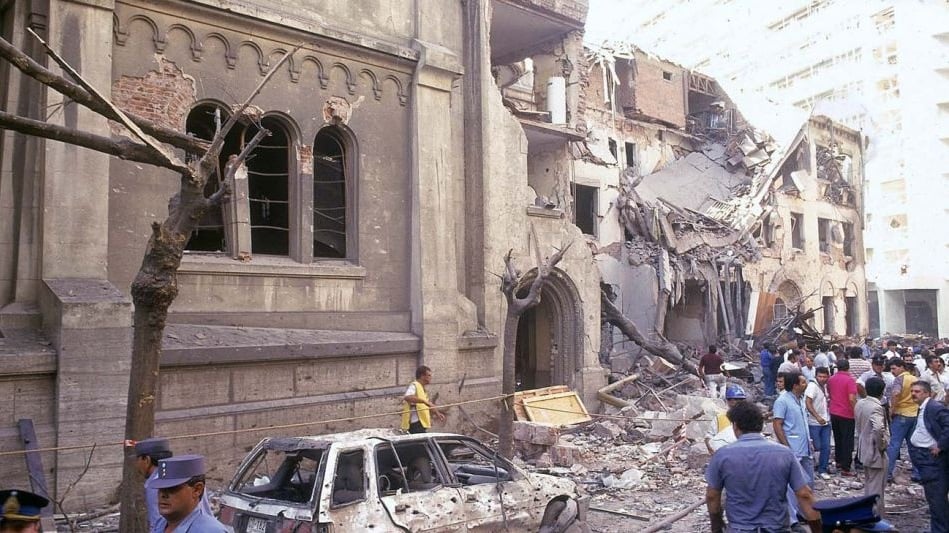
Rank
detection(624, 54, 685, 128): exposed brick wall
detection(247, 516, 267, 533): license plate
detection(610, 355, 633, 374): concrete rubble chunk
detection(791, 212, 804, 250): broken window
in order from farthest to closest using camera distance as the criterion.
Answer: detection(791, 212, 804, 250): broken window, detection(624, 54, 685, 128): exposed brick wall, detection(610, 355, 633, 374): concrete rubble chunk, detection(247, 516, 267, 533): license plate

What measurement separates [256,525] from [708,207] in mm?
27821

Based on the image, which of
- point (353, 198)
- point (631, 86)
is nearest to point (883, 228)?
point (631, 86)

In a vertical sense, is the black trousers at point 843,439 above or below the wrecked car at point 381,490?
below

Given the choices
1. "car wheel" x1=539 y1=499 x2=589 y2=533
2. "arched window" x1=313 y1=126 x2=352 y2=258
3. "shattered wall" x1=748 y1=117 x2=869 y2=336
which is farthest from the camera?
"shattered wall" x1=748 y1=117 x2=869 y2=336

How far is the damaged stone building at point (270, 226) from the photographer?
906 cm

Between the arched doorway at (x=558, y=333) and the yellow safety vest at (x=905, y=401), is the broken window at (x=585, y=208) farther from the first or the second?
the yellow safety vest at (x=905, y=401)

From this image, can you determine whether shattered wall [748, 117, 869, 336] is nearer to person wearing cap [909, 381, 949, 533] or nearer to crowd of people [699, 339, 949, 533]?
crowd of people [699, 339, 949, 533]

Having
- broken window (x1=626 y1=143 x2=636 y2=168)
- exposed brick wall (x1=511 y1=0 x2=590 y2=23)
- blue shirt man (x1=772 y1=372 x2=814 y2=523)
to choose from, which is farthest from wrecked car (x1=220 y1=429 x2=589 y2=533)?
broken window (x1=626 y1=143 x2=636 y2=168)

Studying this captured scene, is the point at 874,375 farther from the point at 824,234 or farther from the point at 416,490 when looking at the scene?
the point at 824,234

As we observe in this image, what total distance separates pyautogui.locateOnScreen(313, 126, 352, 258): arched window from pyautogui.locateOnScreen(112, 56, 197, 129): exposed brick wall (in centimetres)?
247

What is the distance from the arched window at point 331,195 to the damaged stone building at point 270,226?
4 cm

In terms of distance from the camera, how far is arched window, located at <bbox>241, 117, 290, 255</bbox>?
12.1 m

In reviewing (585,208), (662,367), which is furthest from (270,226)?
(585,208)

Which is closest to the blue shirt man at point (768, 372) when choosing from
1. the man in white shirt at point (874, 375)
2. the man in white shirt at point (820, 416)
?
the man in white shirt at point (874, 375)
